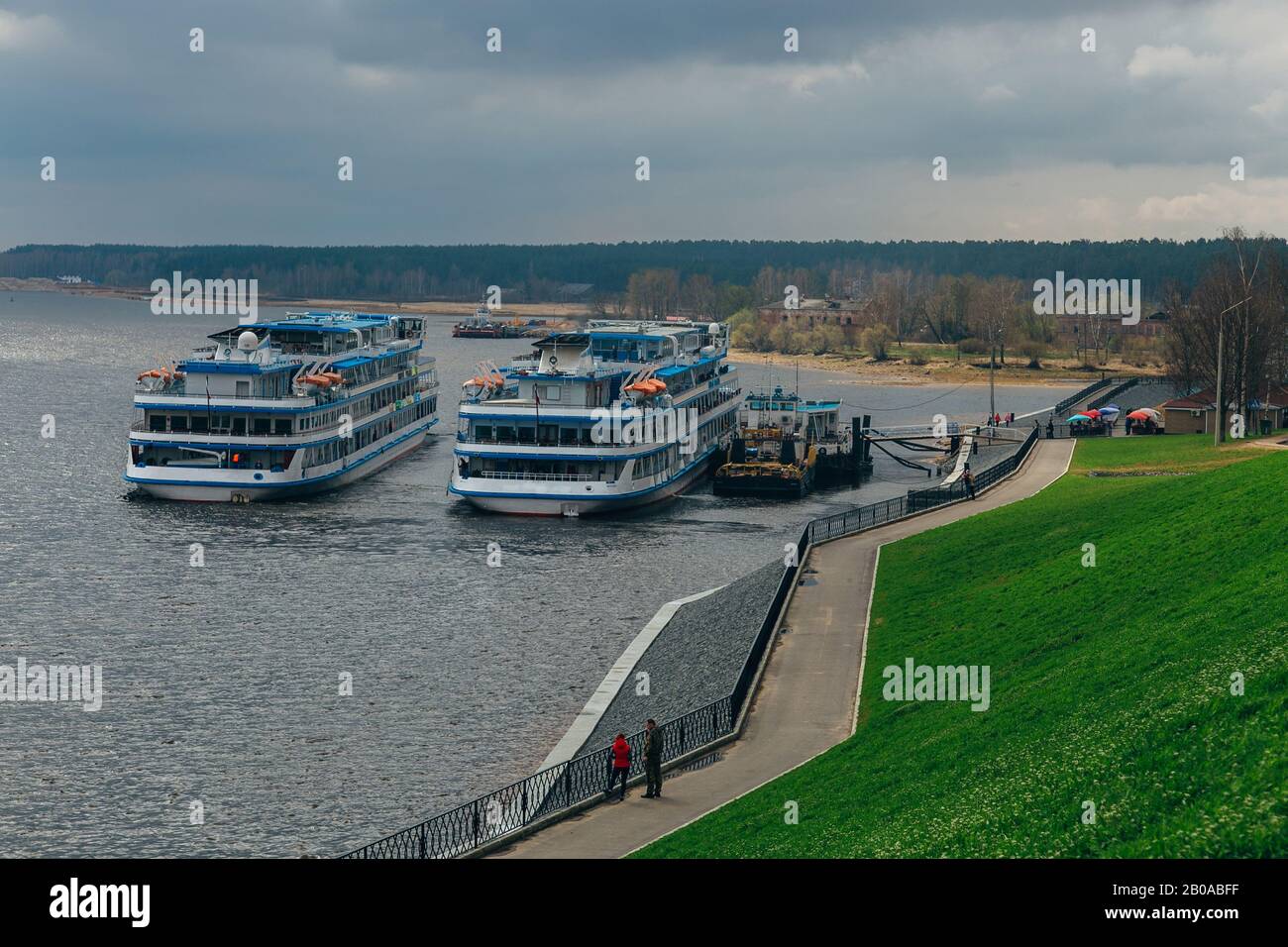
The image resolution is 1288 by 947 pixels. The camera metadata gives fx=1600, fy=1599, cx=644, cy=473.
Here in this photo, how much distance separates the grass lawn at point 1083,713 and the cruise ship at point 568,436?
107ft

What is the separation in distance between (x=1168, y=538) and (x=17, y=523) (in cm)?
5513

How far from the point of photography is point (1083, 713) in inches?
1191

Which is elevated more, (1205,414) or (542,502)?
(1205,414)

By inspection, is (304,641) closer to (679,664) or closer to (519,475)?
(679,664)

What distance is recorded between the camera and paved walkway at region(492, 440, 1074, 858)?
3044 centimetres

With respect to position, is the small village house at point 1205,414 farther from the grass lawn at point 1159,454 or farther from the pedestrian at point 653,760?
the pedestrian at point 653,760

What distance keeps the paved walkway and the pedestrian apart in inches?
8.7

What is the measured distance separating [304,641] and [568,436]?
1245 inches

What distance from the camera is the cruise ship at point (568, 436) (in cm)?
8188

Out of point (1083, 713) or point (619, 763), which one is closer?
point (1083, 713)

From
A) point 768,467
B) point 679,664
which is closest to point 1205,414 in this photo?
point 768,467

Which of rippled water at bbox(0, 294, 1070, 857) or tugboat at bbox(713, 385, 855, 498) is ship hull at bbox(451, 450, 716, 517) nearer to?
rippled water at bbox(0, 294, 1070, 857)

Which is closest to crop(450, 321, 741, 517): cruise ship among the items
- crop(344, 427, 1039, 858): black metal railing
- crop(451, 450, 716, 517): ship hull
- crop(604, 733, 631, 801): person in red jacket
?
crop(451, 450, 716, 517): ship hull
